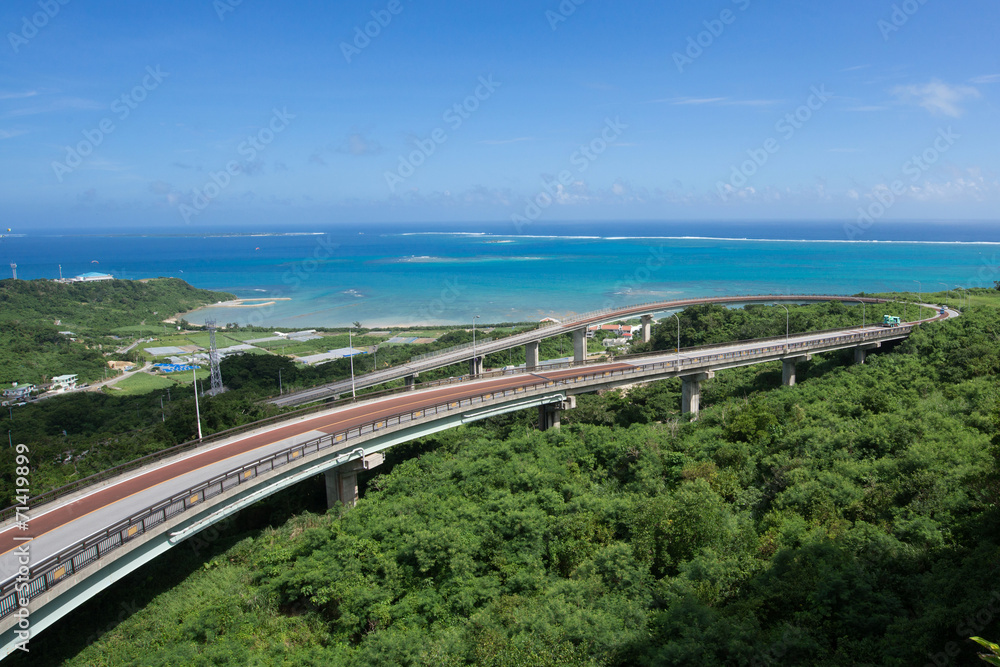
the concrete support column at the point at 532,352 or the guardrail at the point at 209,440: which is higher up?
the guardrail at the point at 209,440

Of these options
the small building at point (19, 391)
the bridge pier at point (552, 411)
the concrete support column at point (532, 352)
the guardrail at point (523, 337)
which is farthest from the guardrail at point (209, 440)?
the small building at point (19, 391)

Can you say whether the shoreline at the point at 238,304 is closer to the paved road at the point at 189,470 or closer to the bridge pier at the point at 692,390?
the paved road at the point at 189,470

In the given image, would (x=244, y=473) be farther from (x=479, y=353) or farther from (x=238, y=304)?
(x=238, y=304)

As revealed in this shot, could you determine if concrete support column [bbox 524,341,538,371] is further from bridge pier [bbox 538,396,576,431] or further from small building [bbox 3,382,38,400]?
small building [bbox 3,382,38,400]

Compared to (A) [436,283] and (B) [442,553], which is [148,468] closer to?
(B) [442,553]

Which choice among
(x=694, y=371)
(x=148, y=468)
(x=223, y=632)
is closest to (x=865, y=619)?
(x=223, y=632)

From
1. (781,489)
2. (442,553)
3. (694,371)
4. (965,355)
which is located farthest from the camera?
(694,371)

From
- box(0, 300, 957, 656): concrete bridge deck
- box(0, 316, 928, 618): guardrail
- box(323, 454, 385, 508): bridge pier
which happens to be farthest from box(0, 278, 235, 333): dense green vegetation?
box(0, 316, 928, 618): guardrail
